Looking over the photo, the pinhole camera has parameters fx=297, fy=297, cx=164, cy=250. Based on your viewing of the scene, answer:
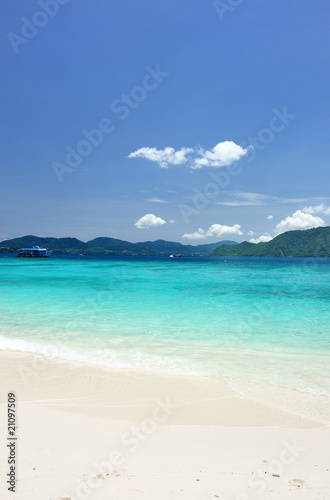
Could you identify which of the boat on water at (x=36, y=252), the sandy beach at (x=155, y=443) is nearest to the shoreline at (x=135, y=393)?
the sandy beach at (x=155, y=443)

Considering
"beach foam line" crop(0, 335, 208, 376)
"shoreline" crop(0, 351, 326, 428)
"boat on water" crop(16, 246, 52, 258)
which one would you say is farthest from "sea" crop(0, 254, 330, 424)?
"boat on water" crop(16, 246, 52, 258)

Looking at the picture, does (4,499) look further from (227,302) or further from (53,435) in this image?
(227,302)

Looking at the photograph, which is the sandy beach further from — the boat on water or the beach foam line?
the boat on water

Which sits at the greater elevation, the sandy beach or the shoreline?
the sandy beach

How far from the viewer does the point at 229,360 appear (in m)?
9.16

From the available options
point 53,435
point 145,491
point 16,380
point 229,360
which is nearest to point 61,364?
point 16,380

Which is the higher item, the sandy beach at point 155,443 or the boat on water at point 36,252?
the boat on water at point 36,252

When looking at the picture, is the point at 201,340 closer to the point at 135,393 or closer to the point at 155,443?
the point at 135,393

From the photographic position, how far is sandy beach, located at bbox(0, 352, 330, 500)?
3.49m

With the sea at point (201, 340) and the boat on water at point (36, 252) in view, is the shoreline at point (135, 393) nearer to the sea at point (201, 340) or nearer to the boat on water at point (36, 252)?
the sea at point (201, 340)

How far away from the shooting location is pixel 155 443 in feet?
15.0

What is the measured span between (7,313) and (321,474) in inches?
→ 684

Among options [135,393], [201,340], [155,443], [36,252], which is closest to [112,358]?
[135,393]

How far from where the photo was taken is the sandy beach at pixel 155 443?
349cm
